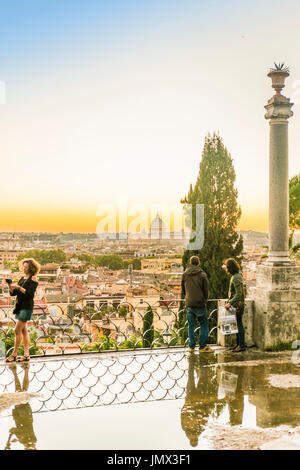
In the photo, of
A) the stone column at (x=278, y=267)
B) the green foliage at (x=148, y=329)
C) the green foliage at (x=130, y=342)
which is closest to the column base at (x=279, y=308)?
the stone column at (x=278, y=267)

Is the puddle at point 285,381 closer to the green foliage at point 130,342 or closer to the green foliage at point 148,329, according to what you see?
the green foliage at point 148,329

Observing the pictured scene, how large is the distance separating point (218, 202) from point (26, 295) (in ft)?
53.1

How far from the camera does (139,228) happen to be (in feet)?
57.8

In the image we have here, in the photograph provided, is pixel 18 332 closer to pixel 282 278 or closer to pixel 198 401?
pixel 198 401

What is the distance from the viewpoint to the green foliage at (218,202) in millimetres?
21328

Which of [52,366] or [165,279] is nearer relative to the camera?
[52,366]

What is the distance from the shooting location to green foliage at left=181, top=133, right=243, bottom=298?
21.3 metres

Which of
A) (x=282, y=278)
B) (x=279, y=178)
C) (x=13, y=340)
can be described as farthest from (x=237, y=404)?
(x=13, y=340)

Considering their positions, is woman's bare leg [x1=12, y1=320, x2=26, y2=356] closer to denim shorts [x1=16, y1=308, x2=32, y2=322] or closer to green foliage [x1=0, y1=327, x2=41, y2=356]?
denim shorts [x1=16, y1=308, x2=32, y2=322]

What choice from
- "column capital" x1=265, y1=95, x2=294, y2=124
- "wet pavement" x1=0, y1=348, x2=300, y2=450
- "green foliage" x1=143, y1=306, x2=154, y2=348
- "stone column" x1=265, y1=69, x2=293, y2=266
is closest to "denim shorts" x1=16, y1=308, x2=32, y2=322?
"wet pavement" x1=0, y1=348, x2=300, y2=450
